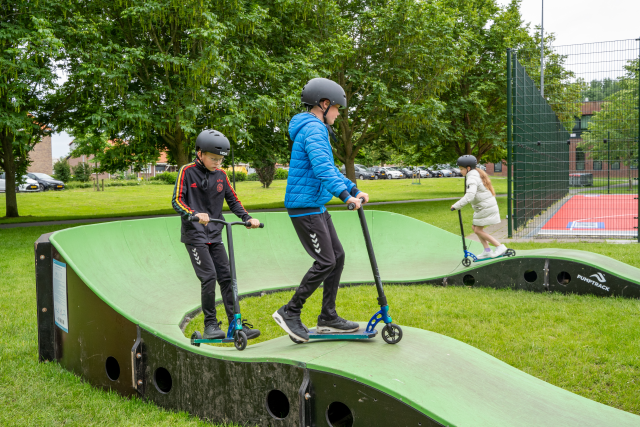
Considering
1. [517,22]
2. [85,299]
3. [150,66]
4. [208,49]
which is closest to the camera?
[85,299]

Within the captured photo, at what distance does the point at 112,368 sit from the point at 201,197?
1.70 m

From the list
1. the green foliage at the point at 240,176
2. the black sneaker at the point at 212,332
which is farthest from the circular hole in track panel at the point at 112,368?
the green foliage at the point at 240,176

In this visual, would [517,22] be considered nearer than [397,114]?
No

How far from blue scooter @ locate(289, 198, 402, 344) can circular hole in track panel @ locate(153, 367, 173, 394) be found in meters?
0.99

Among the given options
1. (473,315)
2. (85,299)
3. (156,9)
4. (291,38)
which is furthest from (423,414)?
(291,38)

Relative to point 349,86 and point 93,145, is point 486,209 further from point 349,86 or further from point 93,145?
point 349,86

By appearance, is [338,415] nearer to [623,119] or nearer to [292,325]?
[292,325]

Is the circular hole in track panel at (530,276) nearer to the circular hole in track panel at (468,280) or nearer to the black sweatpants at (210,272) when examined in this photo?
the circular hole in track panel at (468,280)

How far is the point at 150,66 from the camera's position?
1641cm

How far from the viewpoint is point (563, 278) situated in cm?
714

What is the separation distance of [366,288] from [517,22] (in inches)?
980

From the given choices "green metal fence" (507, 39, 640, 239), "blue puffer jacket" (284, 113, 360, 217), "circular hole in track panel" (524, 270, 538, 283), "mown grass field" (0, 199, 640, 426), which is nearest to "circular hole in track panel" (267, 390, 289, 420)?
"mown grass field" (0, 199, 640, 426)

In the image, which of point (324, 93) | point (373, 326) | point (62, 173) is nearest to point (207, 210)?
point (324, 93)

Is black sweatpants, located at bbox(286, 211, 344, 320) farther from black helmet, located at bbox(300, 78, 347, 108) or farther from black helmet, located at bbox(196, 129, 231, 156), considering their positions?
black helmet, located at bbox(196, 129, 231, 156)
